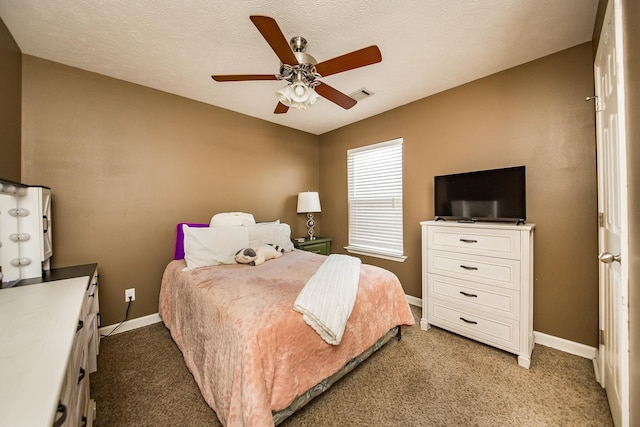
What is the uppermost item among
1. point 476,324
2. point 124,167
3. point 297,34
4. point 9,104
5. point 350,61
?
point 297,34

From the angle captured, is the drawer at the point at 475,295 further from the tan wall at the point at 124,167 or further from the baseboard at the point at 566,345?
the tan wall at the point at 124,167

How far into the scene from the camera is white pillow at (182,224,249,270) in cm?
226

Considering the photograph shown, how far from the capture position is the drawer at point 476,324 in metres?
1.95

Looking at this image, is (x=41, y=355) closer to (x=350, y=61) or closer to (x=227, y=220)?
(x=350, y=61)

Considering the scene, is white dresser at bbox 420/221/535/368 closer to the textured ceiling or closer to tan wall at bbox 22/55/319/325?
the textured ceiling

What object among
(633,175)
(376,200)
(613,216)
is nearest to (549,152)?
(613,216)

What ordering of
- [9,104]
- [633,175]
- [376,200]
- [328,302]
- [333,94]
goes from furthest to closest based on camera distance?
1. [376,200]
2. [333,94]
3. [9,104]
4. [328,302]
5. [633,175]

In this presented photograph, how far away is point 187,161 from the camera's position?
283 centimetres

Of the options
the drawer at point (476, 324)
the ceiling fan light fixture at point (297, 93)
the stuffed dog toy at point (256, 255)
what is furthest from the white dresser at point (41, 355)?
the drawer at point (476, 324)

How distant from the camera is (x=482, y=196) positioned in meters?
2.28

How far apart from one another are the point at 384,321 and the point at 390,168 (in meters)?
2.00

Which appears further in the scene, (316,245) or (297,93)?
(316,245)

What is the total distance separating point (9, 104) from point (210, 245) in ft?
5.75

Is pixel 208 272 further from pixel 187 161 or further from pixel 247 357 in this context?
pixel 187 161
